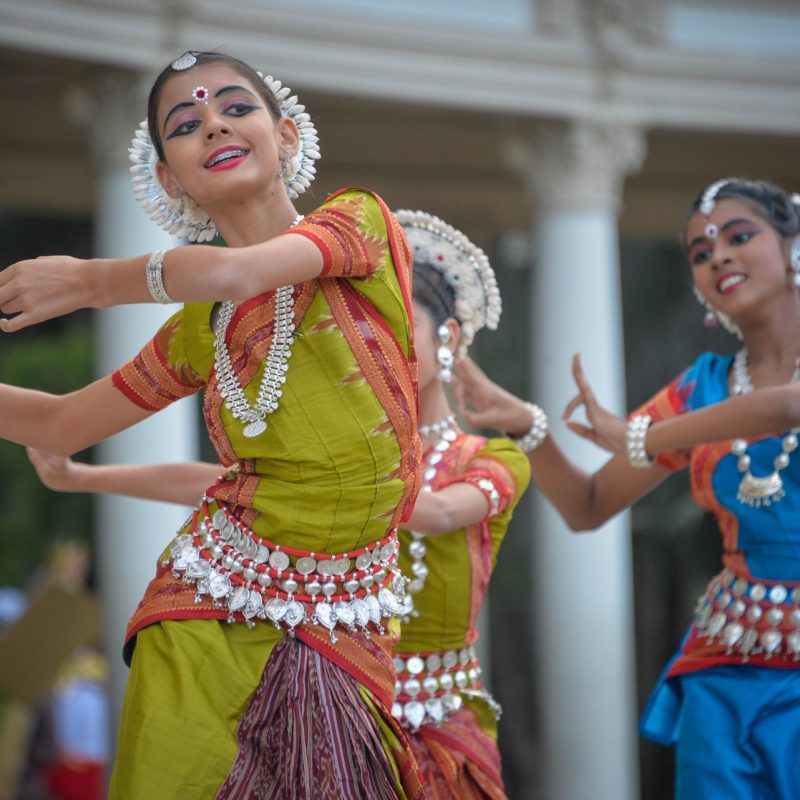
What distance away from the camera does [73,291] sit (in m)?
2.16

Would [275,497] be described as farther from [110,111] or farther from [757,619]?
[110,111]

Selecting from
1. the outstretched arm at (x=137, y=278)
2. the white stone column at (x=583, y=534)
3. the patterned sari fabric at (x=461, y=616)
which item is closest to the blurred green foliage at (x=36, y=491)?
the white stone column at (x=583, y=534)

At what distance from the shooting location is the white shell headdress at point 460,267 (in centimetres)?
345

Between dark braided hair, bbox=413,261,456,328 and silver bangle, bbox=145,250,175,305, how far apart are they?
123 centimetres

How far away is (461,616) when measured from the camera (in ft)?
10.8

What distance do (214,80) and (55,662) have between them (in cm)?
424

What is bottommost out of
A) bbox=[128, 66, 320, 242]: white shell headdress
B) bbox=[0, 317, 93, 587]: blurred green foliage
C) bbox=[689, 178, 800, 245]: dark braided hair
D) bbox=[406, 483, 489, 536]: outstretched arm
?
bbox=[406, 483, 489, 536]: outstretched arm

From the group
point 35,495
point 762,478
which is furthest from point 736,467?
point 35,495

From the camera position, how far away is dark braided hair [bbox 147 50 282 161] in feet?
8.02

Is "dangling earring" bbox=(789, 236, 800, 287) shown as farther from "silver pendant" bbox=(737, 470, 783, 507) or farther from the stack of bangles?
the stack of bangles

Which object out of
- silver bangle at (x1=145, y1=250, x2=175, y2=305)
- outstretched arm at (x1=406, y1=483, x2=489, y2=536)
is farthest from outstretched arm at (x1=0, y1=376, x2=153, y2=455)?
outstretched arm at (x1=406, y1=483, x2=489, y2=536)

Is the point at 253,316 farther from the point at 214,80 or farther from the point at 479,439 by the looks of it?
the point at 479,439

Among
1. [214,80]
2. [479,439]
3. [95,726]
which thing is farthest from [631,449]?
[95,726]

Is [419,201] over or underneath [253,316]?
over
